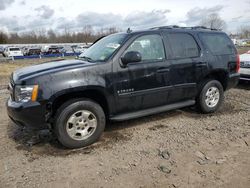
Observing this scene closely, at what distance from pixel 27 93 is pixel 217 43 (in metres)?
4.14

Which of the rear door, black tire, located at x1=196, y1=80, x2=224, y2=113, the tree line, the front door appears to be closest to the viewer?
the front door

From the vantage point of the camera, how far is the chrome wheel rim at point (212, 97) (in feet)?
17.3

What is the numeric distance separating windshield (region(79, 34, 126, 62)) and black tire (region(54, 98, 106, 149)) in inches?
33.9

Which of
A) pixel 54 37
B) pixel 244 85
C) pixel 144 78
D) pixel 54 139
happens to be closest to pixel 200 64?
pixel 144 78

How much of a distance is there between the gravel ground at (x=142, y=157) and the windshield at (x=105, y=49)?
1413 mm

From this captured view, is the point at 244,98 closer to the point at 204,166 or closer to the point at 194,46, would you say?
the point at 194,46

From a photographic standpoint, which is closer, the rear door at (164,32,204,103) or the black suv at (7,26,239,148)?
the black suv at (7,26,239,148)

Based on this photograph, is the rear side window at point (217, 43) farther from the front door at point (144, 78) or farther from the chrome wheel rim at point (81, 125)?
the chrome wheel rim at point (81, 125)

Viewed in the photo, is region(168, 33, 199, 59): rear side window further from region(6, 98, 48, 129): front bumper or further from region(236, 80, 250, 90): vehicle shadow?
region(236, 80, 250, 90): vehicle shadow

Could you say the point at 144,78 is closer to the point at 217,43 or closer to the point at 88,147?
the point at 88,147

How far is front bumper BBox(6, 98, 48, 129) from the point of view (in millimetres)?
3498

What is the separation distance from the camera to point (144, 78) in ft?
14.0

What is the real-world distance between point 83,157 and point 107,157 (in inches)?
14.2

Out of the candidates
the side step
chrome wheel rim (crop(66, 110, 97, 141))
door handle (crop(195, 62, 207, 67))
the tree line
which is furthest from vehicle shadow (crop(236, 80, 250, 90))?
the tree line
